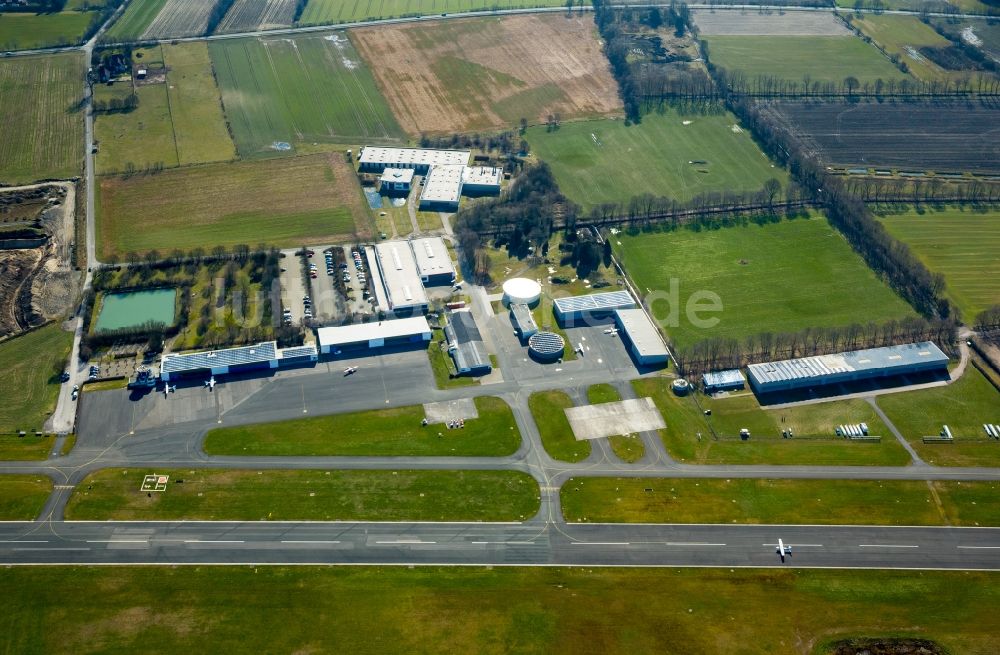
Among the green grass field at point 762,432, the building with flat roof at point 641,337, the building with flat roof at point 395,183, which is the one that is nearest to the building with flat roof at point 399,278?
the building with flat roof at point 395,183

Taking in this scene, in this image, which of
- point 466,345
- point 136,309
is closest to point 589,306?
point 466,345

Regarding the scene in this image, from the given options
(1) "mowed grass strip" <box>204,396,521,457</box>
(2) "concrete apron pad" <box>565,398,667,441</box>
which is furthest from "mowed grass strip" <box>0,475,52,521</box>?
(2) "concrete apron pad" <box>565,398,667,441</box>

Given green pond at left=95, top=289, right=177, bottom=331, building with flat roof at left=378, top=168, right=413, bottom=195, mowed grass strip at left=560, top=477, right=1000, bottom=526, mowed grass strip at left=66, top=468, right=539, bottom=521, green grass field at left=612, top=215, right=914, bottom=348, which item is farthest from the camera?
building with flat roof at left=378, top=168, right=413, bottom=195

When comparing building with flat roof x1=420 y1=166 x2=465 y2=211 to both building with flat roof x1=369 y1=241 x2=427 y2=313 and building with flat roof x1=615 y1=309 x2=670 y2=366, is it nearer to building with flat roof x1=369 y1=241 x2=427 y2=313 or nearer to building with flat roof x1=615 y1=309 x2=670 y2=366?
building with flat roof x1=369 y1=241 x2=427 y2=313

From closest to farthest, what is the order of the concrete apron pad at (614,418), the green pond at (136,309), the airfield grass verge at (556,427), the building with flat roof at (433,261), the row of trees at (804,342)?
the airfield grass verge at (556,427), the concrete apron pad at (614,418), the row of trees at (804,342), the green pond at (136,309), the building with flat roof at (433,261)

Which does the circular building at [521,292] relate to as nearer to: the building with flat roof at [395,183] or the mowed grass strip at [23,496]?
the building with flat roof at [395,183]

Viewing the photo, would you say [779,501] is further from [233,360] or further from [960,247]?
[233,360]
